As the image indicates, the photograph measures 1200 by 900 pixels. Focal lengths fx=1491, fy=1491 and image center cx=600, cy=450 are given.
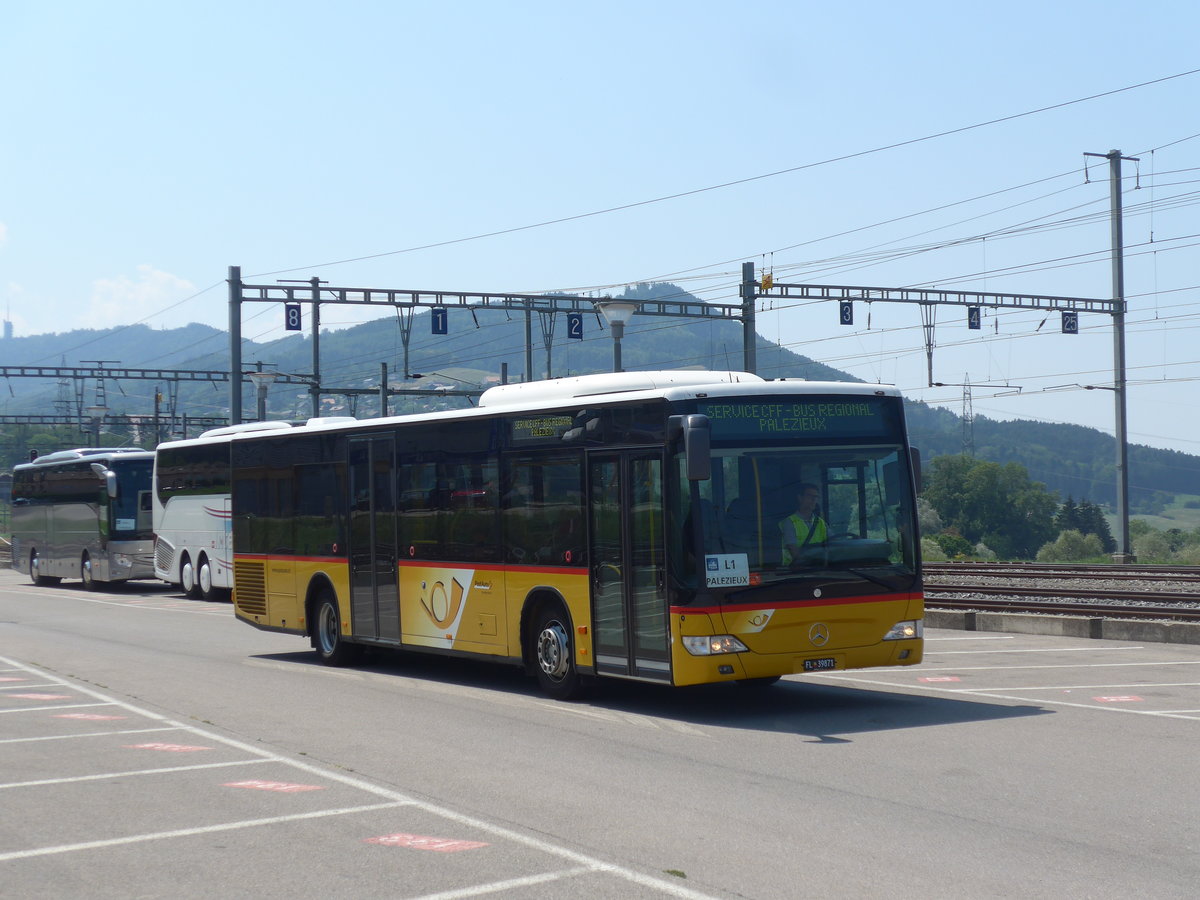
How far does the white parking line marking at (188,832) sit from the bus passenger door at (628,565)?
410 cm

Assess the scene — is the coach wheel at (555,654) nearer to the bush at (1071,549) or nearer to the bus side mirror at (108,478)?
the bus side mirror at (108,478)

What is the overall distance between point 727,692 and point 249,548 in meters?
8.02

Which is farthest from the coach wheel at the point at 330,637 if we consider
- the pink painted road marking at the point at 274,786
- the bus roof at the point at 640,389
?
the pink painted road marking at the point at 274,786

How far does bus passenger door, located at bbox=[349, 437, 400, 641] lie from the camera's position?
53.5 ft

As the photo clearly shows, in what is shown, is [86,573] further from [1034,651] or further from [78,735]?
[78,735]

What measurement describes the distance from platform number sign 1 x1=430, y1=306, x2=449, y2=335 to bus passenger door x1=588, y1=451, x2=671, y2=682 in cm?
2850

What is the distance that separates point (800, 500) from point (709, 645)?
1.46m

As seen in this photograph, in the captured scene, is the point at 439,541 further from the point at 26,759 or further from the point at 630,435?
the point at 26,759

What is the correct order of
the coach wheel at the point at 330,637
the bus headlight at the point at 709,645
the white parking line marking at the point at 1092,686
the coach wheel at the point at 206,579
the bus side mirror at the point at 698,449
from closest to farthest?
the bus side mirror at the point at 698,449 → the bus headlight at the point at 709,645 → the white parking line marking at the point at 1092,686 → the coach wheel at the point at 330,637 → the coach wheel at the point at 206,579

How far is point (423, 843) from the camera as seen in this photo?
7465mm

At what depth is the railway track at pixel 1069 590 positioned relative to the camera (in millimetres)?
21438

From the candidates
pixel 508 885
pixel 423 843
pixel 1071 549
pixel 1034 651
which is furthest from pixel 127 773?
pixel 1071 549

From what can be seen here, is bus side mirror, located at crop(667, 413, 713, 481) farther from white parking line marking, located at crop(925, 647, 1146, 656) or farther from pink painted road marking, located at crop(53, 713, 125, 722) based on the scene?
white parking line marking, located at crop(925, 647, 1146, 656)

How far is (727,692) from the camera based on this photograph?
46.8ft
